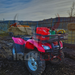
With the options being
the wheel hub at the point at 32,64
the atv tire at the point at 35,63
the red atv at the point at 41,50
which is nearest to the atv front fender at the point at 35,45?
the red atv at the point at 41,50

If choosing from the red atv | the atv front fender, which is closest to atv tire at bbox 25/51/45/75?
the red atv

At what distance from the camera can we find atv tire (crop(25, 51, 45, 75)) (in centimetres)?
223

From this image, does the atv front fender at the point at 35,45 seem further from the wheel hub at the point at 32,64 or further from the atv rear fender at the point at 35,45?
the wheel hub at the point at 32,64

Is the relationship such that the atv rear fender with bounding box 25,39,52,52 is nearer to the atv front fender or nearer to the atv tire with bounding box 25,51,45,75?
the atv front fender

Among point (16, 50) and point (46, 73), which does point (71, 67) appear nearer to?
point (46, 73)

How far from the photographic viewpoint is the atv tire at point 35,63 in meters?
2.23

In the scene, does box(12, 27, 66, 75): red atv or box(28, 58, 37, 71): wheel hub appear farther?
box(28, 58, 37, 71): wheel hub

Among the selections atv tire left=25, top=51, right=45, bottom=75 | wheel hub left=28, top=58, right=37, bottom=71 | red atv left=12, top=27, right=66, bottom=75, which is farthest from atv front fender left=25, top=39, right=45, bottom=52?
wheel hub left=28, top=58, right=37, bottom=71

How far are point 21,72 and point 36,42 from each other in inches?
42.0

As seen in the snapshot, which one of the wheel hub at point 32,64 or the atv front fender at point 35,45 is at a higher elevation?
the atv front fender at point 35,45

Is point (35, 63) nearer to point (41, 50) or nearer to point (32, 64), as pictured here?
point (32, 64)

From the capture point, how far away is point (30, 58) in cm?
251

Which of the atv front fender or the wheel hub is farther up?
the atv front fender

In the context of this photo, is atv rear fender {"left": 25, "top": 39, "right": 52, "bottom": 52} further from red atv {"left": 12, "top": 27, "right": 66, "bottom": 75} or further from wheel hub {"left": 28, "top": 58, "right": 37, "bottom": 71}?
wheel hub {"left": 28, "top": 58, "right": 37, "bottom": 71}
